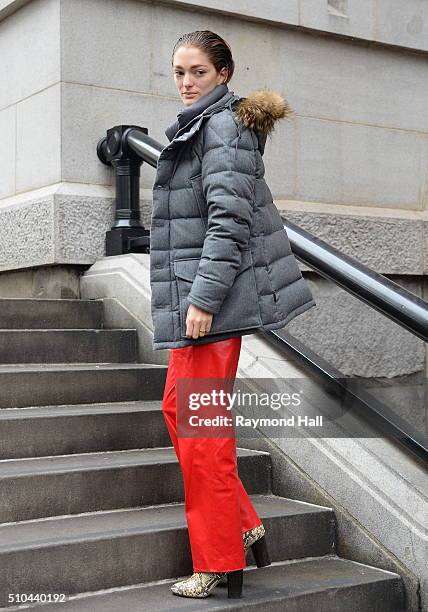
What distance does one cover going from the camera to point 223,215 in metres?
3.19

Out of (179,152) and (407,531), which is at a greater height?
(179,152)

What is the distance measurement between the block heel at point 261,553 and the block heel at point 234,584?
0.20 metres

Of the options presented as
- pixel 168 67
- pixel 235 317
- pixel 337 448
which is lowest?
pixel 337 448

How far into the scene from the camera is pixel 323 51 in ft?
24.7

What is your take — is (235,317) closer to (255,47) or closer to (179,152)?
(179,152)

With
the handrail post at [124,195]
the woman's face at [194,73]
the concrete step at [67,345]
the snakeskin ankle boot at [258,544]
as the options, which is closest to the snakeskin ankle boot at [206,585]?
the snakeskin ankle boot at [258,544]

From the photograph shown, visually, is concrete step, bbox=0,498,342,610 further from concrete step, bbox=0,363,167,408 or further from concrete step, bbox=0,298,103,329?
concrete step, bbox=0,298,103,329

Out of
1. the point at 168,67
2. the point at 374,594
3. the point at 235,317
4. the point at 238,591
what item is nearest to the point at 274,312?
the point at 235,317

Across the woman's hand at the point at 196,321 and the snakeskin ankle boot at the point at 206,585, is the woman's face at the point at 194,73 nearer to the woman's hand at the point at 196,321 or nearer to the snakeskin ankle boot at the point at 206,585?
the woman's hand at the point at 196,321

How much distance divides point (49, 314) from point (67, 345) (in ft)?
1.13

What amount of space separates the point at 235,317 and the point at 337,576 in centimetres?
122

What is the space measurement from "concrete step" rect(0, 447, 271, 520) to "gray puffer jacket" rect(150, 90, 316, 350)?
36.7 inches

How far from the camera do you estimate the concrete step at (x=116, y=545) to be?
3.38 metres

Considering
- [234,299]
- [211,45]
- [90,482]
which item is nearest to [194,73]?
[211,45]
